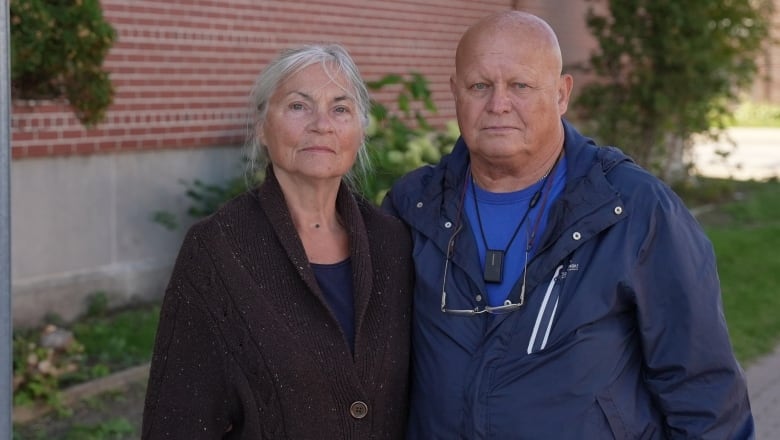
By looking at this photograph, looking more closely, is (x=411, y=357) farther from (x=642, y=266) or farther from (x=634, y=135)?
(x=634, y=135)

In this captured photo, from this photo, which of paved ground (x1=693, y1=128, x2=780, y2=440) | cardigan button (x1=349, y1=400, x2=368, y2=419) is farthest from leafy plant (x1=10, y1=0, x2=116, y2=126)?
paved ground (x1=693, y1=128, x2=780, y2=440)

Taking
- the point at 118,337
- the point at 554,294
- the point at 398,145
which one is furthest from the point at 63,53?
the point at 554,294

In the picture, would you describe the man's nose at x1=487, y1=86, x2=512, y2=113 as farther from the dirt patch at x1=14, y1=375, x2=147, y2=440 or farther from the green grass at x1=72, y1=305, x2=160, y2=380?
the green grass at x1=72, y1=305, x2=160, y2=380

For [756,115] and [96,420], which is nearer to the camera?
[96,420]

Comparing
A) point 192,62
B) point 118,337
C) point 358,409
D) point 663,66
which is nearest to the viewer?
point 358,409

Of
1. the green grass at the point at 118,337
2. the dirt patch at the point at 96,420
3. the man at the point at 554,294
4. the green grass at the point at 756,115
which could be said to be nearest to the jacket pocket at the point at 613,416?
the man at the point at 554,294

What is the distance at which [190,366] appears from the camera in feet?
8.81

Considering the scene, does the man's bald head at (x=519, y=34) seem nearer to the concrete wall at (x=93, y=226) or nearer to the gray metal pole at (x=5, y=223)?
the gray metal pole at (x=5, y=223)

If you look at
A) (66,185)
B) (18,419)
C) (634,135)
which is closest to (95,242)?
(66,185)

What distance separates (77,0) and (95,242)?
7.23 feet

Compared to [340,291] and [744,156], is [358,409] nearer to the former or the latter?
[340,291]

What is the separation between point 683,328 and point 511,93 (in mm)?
714

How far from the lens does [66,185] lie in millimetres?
6922

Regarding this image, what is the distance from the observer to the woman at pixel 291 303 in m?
2.68
